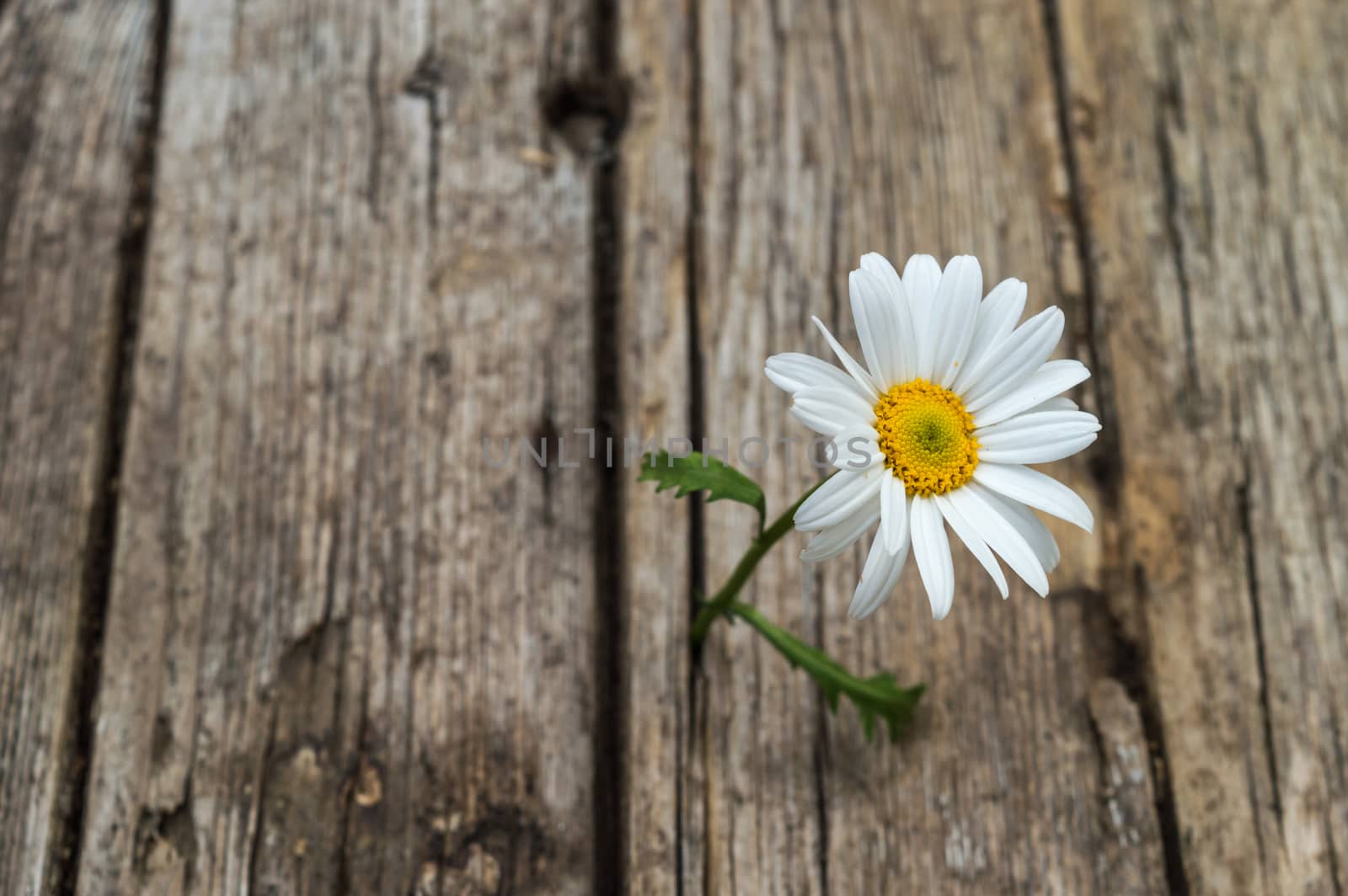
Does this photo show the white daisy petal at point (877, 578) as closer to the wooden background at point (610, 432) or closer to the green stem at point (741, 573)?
the green stem at point (741, 573)

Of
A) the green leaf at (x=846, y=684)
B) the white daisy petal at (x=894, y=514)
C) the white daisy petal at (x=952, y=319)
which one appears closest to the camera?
the white daisy petal at (x=894, y=514)

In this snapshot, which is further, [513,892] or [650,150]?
[650,150]

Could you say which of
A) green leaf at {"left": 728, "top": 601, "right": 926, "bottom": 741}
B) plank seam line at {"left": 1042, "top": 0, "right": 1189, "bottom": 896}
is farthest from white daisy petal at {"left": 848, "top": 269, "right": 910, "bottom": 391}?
plank seam line at {"left": 1042, "top": 0, "right": 1189, "bottom": 896}

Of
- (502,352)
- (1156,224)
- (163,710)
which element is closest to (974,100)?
(1156,224)

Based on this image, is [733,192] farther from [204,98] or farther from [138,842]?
[138,842]

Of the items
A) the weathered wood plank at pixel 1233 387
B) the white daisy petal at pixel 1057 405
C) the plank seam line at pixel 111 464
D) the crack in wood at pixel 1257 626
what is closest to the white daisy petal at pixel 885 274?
the white daisy petal at pixel 1057 405

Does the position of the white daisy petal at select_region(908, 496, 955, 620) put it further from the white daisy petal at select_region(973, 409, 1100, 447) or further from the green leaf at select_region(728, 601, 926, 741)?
the green leaf at select_region(728, 601, 926, 741)

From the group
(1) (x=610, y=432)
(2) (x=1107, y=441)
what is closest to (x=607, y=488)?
(1) (x=610, y=432)

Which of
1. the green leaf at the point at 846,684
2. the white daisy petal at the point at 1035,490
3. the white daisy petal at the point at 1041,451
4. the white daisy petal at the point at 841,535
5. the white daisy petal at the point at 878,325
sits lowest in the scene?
the green leaf at the point at 846,684
